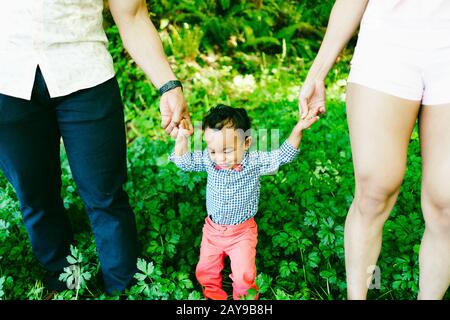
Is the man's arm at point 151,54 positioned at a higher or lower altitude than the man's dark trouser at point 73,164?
higher

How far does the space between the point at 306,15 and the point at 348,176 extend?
11.6ft

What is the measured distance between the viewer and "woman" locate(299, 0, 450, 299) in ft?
6.44

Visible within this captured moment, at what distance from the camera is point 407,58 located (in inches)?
78.3

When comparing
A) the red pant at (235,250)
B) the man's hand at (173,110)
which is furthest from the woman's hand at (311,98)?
the red pant at (235,250)

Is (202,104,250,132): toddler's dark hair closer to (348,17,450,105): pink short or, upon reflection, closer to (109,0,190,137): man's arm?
(109,0,190,137): man's arm

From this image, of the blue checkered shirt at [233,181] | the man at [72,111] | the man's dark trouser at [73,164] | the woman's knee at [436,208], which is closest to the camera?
the woman's knee at [436,208]

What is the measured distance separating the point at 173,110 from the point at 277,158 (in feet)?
1.93

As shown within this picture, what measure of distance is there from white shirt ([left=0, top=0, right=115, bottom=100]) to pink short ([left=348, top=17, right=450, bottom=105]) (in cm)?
117

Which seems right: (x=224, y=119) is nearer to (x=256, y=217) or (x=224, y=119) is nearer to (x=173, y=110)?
(x=173, y=110)

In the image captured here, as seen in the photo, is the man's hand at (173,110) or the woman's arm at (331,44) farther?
the man's hand at (173,110)

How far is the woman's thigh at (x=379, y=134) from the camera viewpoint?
207cm

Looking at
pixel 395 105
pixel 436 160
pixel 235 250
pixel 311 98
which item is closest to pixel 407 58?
pixel 395 105

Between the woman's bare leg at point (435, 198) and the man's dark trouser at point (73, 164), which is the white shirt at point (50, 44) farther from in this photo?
the woman's bare leg at point (435, 198)

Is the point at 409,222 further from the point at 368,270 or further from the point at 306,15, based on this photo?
the point at 306,15
